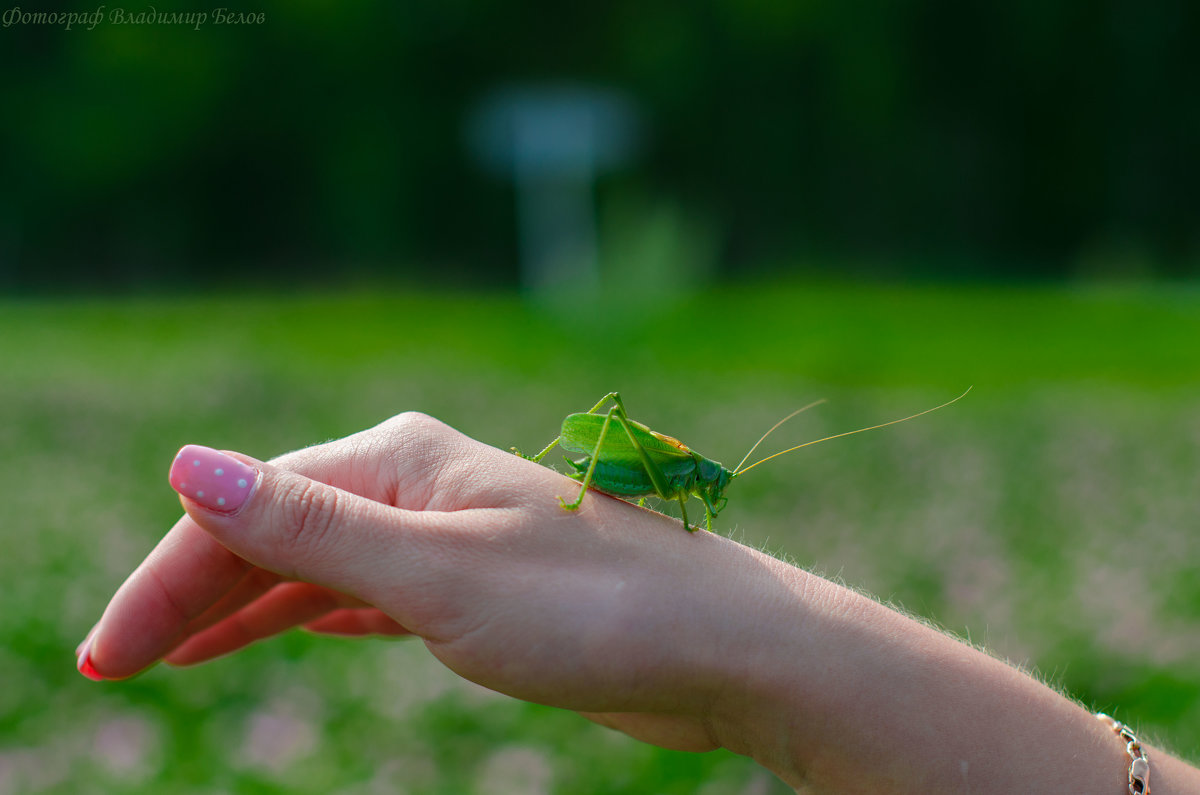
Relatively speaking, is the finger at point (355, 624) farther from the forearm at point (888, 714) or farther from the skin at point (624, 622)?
the forearm at point (888, 714)

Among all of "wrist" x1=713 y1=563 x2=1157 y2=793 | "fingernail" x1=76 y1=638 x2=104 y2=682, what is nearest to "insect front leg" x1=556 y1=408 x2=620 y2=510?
"wrist" x1=713 y1=563 x2=1157 y2=793

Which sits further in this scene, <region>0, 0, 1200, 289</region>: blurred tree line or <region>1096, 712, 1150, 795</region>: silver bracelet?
<region>0, 0, 1200, 289</region>: blurred tree line

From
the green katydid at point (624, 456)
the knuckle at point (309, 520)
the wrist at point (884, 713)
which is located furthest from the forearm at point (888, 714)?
the knuckle at point (309, 520)

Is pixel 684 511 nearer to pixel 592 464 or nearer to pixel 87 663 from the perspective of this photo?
pixel 592 464

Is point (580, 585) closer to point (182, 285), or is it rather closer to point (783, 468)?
point (783, 468)

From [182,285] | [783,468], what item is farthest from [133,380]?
[182,285]

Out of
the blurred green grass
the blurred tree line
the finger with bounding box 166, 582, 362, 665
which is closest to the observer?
the finger with bounding box 166, 582, 362, 665

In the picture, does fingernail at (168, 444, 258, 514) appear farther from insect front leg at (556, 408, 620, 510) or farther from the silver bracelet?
the silver bracelet
